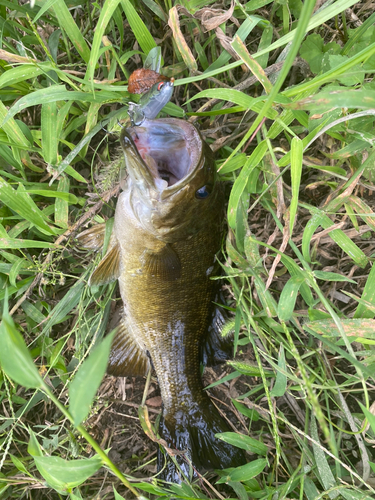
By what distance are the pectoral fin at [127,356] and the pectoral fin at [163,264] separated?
0.62 meters

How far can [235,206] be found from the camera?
2.04 meters

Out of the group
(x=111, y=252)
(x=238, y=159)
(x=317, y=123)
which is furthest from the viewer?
(x=111, y=252)

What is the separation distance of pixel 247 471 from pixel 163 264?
1412 millimetres

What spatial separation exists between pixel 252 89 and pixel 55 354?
240 cm

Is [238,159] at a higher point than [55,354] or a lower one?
Result: higher

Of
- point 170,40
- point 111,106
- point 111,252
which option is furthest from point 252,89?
point 111,252

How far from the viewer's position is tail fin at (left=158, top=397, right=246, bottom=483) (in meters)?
2.37

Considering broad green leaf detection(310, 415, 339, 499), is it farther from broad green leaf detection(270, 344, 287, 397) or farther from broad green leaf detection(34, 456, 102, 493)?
broad green leaf detection(34, 456, 102, 493)

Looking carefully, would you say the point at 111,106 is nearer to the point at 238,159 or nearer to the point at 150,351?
the point at 238,159

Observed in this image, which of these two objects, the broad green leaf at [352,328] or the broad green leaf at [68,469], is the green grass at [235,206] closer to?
the broad green leaf at [352,328]

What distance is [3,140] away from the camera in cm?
222

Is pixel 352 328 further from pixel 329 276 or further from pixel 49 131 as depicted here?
pixel 49 131

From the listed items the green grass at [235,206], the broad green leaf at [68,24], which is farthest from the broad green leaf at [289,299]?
the broad green leaf at [68,24]

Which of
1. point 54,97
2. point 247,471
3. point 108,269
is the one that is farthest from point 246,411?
point 54,97
